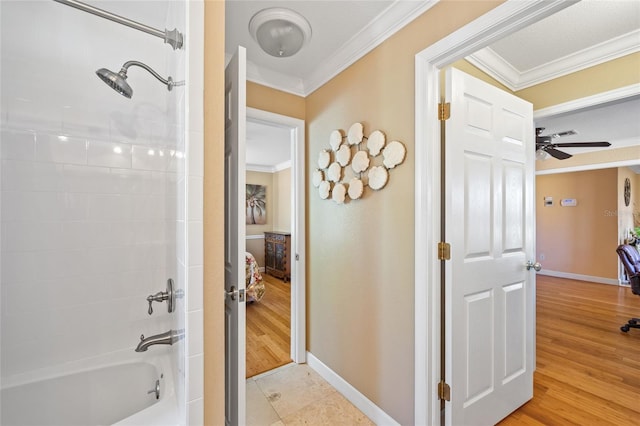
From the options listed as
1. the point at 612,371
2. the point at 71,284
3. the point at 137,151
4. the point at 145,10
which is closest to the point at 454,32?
the point at 145,10

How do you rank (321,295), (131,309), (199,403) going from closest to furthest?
(199,403) < (131,309) < (321,295)

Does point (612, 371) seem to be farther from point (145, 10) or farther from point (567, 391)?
point (145, 10)

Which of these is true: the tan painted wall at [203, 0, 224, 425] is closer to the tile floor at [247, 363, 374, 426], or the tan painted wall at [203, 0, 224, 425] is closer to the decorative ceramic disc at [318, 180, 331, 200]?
the tile floor at [247, 363, 374, 426]

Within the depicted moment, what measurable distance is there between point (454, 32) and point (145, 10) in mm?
1613

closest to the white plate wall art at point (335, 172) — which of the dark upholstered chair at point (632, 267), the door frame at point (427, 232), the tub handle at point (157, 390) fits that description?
the door frame at point (427, 232)

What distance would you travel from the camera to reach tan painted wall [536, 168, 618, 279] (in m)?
5.23

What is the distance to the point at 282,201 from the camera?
652 centimetres

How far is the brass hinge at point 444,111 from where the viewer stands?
4.63 feet

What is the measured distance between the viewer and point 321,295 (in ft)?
7.34

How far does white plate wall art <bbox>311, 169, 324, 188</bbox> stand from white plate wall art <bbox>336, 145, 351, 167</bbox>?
0.25 metres

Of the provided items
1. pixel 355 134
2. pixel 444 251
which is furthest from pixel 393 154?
pixel 444 251

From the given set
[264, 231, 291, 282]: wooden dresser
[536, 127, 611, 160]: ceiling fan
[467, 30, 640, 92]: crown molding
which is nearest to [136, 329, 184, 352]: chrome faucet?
[467, 30, 640, 92]: crown molding

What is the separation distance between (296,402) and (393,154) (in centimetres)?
177

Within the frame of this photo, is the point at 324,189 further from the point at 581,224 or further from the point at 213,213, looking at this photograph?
the point at 581,224
